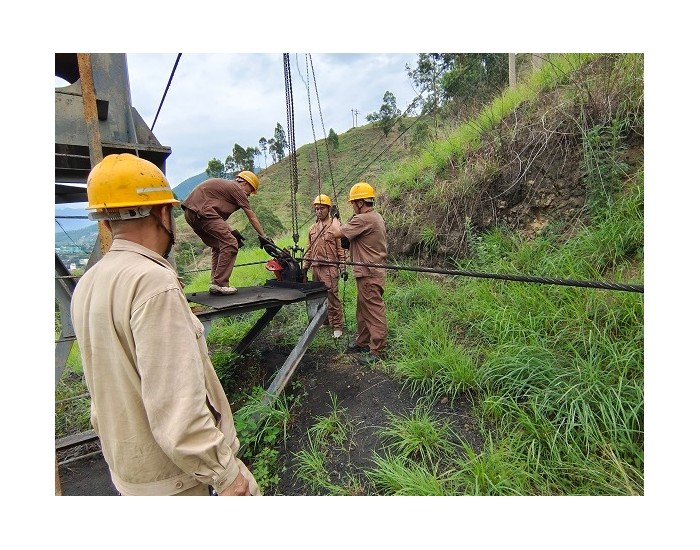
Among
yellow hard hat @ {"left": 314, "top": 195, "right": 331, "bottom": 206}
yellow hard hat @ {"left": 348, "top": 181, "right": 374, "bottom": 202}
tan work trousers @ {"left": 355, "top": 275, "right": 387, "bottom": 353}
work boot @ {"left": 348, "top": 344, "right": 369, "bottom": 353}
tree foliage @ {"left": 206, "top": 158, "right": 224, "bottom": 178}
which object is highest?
tree foliage @ {"left": 206, "top": 158, "right": 224, "bottom": 178}

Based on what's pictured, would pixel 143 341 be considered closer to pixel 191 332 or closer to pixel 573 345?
pixel 191 332

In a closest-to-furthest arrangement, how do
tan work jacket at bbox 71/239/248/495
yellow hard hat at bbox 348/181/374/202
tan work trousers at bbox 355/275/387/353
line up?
tan work jacket at bbox 71/239/248/495
tan work trousers at bbox 355/275/387/353
yellow hard hat at bbox 348/181/374/202

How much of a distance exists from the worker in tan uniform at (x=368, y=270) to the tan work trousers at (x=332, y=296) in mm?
858

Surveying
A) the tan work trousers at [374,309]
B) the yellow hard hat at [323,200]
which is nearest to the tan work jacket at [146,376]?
the tan work trousers at [374,309]

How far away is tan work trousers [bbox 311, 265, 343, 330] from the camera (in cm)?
473

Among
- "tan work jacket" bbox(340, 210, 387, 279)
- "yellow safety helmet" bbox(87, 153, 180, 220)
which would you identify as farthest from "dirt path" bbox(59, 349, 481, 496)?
"yellow safety helmet" bbox(87, 153, 180, 220)

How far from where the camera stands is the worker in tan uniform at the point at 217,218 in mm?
3359

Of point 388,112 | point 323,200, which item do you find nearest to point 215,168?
point 388,112

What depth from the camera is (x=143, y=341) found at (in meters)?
0.98

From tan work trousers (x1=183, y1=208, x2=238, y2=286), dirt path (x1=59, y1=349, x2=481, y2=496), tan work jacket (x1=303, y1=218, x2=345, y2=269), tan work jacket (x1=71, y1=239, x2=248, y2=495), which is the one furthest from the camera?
tan work jacket (x1=303, y1=218, x2=345, y2=269)

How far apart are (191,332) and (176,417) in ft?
0.81

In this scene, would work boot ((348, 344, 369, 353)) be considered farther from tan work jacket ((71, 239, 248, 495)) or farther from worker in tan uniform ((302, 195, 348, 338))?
tan work jacket ((71, 239, 248, 495))

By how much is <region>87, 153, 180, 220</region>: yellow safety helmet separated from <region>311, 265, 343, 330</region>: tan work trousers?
349 cm

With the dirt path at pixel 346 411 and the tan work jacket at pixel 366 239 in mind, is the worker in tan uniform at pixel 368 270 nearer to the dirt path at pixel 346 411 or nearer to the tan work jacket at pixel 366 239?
the tan work jacket at pixel 366 239
